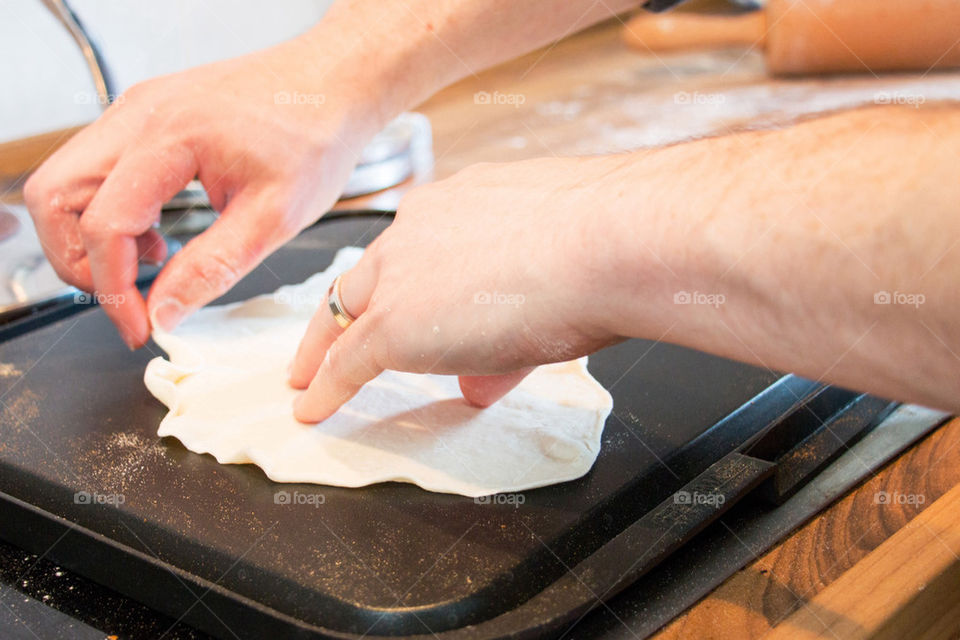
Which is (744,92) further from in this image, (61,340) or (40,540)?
(40,540)

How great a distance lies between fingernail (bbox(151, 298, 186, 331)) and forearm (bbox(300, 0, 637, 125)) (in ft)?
1.03

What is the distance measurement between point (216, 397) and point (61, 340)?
0.28 metres

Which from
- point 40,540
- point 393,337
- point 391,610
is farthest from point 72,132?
point 391,610

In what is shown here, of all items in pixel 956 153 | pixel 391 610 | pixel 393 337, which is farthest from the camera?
pixel 393 337

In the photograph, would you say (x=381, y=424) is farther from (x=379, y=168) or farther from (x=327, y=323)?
(x=379, y=168)

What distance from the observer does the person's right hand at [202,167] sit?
95 cm

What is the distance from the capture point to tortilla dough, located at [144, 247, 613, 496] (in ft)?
2.41

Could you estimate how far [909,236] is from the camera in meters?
0.44

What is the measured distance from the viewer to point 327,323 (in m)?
0.79

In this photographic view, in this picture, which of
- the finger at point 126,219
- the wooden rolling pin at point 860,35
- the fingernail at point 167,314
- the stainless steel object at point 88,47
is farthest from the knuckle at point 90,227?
the wooden rolling pin at point 860,35

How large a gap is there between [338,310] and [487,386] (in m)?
0.15

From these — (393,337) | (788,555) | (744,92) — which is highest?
(393,337)

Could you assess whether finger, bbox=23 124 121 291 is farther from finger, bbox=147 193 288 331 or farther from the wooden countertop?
the wooden countertop

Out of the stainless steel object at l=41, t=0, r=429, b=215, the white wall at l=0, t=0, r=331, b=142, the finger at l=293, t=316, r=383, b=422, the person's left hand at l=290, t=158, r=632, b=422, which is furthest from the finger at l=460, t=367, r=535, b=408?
the white wall at l=0, t=0, r=331, b=142
